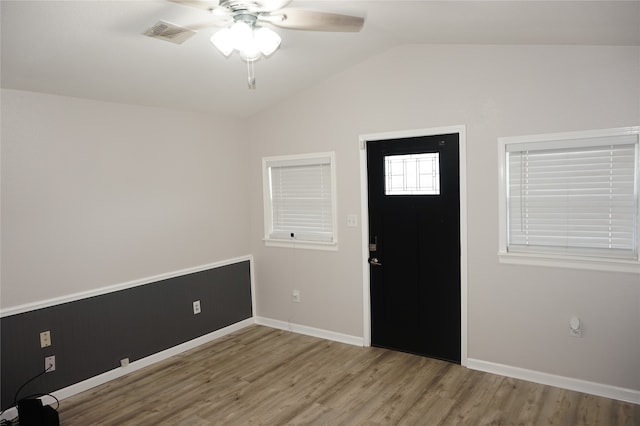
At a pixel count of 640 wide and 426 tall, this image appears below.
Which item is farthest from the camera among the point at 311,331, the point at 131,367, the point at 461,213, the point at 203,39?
the point at 311,331

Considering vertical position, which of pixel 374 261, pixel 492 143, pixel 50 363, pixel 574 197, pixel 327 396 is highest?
pixel 492 143

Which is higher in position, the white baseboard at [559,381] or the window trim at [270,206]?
the window trim at [270,206]

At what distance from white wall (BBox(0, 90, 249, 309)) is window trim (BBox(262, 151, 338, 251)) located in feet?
1.11

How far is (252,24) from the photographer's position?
7.41ft

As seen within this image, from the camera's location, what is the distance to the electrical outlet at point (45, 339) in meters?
3.27

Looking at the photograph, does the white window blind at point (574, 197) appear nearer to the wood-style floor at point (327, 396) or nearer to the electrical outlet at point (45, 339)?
the wood-style floor at point (327, 396)

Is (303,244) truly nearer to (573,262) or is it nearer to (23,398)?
(573,262)

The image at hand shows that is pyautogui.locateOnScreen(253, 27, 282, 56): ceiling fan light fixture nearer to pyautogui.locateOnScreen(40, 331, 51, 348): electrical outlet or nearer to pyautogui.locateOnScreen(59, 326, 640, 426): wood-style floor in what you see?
pyautogui.locateOnScreen(59, 326, 640, 426): wood-style floor

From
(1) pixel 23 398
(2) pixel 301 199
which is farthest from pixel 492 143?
(1) pixel 23 398

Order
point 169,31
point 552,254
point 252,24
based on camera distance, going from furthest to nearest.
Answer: point 552,254
point 252,24
point 169,31

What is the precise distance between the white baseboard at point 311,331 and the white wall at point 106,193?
890 mm

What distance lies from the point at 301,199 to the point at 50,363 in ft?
8.80

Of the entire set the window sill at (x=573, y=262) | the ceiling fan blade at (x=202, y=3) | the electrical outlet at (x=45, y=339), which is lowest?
the electrical outlet at (x=45, y=339)

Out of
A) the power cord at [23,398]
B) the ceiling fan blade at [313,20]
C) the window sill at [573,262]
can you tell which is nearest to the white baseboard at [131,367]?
the power cord at [23,398]
